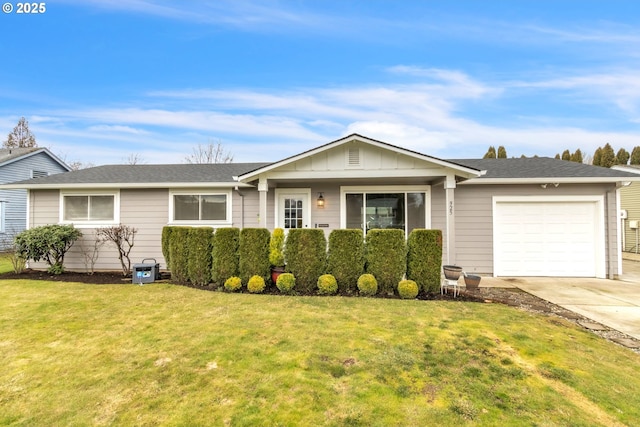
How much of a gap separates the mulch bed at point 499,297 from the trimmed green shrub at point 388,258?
707 millimetres

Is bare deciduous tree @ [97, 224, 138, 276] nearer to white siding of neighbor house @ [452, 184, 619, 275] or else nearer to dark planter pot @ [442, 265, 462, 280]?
dark planter pot @ [442, 265, 462, 280]

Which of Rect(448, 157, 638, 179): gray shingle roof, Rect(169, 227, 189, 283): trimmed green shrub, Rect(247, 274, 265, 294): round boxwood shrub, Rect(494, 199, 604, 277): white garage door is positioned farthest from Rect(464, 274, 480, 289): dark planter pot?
Rect(169, 227, 189, 283): trimmed green shrub

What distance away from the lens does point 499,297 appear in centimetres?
558

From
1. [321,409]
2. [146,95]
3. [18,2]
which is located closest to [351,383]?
[321,409]

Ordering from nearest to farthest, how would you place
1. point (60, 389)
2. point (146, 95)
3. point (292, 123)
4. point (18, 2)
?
point (60, 389), point (18, 2), point (146, 95), point (292, 123)

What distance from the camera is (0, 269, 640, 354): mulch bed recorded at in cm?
380

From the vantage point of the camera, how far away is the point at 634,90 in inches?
422

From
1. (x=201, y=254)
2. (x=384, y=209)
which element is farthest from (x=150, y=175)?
(x=384, y=209)

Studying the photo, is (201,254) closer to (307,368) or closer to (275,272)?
(275,272)

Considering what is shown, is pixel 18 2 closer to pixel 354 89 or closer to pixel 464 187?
pixel 354 89

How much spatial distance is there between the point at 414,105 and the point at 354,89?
2851mm

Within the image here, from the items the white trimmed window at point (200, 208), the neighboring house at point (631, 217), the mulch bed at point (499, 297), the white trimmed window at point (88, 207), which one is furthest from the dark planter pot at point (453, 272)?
the neighboring house at point (631, 217)

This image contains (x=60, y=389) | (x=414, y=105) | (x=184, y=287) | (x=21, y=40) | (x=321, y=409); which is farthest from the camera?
(x=414, y=105)

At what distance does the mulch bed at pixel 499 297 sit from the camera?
3805 mm
